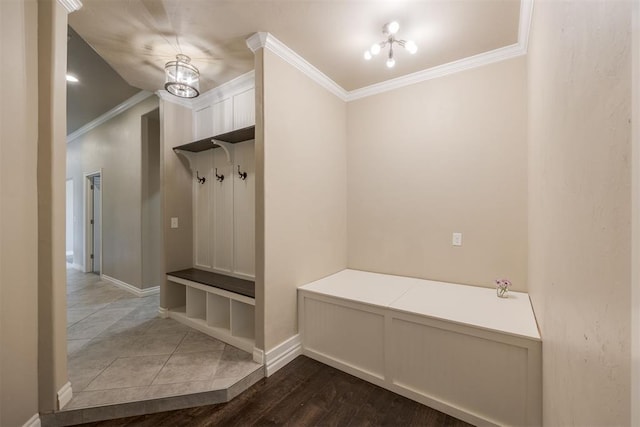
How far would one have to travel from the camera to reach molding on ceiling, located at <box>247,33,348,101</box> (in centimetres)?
208

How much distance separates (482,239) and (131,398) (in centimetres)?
293

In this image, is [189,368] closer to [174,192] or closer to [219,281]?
[219,281]

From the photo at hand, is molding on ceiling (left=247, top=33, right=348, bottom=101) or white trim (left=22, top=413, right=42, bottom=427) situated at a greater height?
molding on ceiling (left=247, top=33, right=348, bottom=101)

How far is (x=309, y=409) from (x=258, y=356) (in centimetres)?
58

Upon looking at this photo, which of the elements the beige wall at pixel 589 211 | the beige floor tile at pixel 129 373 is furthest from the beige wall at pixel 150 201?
the beige wall at pixel 589 211

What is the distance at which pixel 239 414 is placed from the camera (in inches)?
67.0

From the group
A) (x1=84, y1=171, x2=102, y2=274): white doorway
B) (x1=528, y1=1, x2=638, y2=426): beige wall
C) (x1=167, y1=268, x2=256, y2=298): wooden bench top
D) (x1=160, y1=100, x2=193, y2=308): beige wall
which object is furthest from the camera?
(x1=84, y1=171, x2=102, y2=274): white doorway

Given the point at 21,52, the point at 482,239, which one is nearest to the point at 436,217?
the point at 482,239

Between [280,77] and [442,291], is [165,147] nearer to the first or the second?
[280,77]

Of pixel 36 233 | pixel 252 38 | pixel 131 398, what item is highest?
pixel 252 38

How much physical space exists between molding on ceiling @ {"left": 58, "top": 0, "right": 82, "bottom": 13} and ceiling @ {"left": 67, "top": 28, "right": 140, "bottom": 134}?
78 cm

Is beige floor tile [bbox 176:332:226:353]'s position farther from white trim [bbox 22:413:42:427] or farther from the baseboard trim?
the baseboard trim

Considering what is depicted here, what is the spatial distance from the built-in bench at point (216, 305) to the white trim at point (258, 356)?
0.51 feet

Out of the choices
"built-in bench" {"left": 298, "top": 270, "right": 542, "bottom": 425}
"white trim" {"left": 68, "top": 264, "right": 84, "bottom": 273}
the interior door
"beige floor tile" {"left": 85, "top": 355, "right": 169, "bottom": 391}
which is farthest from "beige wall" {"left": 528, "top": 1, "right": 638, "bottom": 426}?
"white trim" {"left": 68, "top": 264, "right": 84, "bottom": 273}
